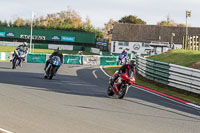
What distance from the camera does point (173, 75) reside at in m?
18.2

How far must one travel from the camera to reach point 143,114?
10.4m

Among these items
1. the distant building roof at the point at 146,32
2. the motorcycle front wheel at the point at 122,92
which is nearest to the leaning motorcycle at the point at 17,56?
the motorcycle front wheel at the point at 122,92

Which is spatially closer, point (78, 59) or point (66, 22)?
point (78, 59)

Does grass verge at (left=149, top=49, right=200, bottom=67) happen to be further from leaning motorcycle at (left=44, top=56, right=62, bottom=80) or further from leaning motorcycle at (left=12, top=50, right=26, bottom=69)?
leaning motorcycle at (left=12, top=50, right=26, bottom=69)

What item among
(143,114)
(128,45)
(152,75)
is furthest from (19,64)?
(128,45)

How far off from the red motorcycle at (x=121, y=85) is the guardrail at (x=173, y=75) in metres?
4.16

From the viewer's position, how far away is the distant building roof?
85625 mm

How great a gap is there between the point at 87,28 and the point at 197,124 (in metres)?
86.7

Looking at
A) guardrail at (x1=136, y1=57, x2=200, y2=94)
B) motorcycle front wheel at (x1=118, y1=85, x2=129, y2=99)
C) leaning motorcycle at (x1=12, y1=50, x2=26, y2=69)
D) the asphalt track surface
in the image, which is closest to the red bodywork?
motorcycle front wheel at (x1=118, y1=85, x2=129, y2=99)

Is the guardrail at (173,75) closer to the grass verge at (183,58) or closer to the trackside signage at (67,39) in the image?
Answer: the grass verge at (183,58)

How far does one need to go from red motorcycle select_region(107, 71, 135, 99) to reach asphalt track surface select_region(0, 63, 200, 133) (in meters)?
0.25

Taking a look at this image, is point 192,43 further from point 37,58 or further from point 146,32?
point 146,32

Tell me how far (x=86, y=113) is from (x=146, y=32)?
7861 cm

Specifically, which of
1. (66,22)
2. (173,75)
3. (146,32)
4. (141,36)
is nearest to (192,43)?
(173,75)
